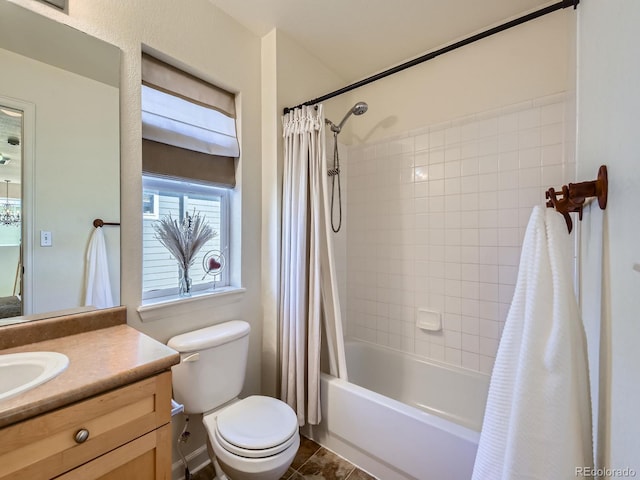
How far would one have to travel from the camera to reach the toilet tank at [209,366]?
1.32m

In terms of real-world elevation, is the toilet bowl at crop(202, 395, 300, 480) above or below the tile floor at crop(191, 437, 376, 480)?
above

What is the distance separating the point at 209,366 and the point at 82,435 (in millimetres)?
648

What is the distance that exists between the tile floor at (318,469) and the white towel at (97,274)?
109 centimetres

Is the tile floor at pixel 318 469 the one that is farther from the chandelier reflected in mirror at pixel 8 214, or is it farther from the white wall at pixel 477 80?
the white wall at pixel 477 80

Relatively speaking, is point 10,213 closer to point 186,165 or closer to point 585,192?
point 186,165

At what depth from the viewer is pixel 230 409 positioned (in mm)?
1389

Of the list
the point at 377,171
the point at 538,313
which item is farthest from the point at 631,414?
the point at 377,171

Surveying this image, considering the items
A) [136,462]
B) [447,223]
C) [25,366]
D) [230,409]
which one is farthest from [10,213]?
[447,223]

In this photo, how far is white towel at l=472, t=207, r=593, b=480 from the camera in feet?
1.83

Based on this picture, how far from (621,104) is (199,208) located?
1803 millimetres

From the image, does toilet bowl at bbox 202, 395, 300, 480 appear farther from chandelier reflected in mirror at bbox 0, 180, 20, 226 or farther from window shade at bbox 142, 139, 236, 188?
window shade at bbox 142, 139, 236, 188

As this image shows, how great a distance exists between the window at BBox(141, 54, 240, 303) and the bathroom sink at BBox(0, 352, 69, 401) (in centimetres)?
59

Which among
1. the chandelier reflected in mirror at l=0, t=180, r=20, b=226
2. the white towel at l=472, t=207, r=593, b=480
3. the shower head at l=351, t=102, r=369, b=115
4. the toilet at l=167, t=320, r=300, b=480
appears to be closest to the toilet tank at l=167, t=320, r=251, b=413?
the toilet at l=167, t=320, r=300, b=480

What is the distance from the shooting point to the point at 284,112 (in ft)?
6.10
